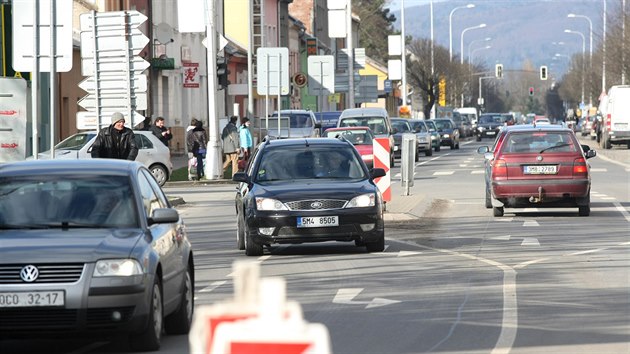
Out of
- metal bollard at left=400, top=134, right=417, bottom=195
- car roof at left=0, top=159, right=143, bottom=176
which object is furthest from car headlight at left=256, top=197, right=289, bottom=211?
metal bollard at left=400, top=134, right=417, bottom=195

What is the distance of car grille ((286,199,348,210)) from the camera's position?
18.2 meters

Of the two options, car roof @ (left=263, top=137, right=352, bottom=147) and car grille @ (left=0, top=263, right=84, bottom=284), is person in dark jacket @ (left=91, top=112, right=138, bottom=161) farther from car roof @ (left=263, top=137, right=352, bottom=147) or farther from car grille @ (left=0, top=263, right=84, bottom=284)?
car grille @ (left=0, top=263, right=84, bottom=284)

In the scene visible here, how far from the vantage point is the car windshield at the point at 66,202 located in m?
10.9

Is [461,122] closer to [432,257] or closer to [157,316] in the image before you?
[432,257]

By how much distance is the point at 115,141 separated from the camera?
22016 millimetres

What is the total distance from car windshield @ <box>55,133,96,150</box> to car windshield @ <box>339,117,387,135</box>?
13.1 meters

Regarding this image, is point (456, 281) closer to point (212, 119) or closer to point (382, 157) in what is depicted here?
point (382, 157)

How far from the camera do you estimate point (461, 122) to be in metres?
113

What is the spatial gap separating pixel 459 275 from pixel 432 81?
12377cm

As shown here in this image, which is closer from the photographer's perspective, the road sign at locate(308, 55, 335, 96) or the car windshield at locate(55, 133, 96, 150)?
the car windshield at locate(55, 133, 96, 150)

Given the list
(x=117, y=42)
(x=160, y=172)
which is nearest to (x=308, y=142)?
(x=117, y=42)

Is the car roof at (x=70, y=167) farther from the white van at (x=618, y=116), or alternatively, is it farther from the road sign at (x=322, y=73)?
the white van at (x=618, y=116)

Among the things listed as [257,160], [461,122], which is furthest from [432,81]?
[257,160]

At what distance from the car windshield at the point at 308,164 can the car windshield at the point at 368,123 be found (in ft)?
95.2
